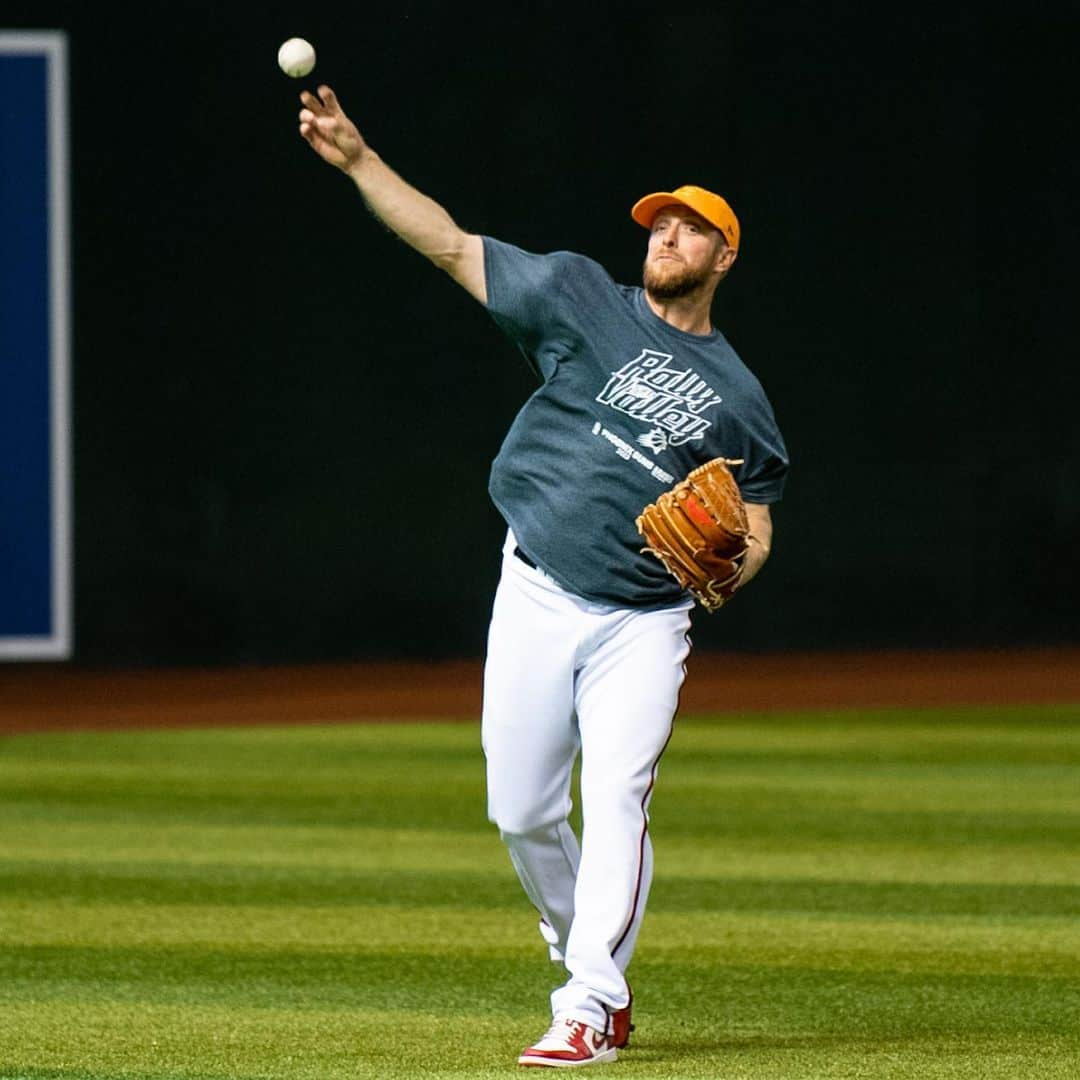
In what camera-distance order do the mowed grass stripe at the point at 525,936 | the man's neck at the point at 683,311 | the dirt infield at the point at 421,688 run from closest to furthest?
1. the man's neck at the point at 683,311
2. the mowed grass stripe at the point at 525,936
3. the dirt infield at the point at 421,688

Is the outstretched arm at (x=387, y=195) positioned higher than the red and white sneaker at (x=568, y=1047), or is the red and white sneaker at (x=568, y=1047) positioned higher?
the outstretched arm at (x=387, y=195)

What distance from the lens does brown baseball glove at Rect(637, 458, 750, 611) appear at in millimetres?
4914

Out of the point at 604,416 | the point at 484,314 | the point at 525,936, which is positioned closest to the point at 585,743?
the point at 604,416

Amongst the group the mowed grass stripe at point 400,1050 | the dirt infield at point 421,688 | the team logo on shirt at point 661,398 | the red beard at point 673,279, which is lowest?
the dirt infield at point 421,688

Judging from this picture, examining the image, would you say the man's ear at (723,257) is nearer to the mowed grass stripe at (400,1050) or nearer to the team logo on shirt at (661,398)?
the team logo on shirt at (661,398)

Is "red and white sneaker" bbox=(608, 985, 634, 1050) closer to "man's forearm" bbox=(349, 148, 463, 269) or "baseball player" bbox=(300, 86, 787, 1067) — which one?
"baseball player" bbox=(300, 86, 787, 1067)

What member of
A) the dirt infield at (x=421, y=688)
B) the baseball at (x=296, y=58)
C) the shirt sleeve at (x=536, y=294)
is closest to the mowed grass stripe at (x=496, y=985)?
the shirt sleeve at (x=536, y=294)

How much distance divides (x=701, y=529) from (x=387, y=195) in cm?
96

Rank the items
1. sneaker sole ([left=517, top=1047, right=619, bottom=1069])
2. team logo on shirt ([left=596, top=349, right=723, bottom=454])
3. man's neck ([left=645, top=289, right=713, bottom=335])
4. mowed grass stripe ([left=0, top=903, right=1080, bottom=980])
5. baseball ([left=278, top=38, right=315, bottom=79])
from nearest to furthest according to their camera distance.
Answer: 1. sneaker sole ([left=517, top=1047, right=619, bottom=1069])
2. team logo on shirt ([left=596, top=349, right=723, bottom=454])
3. man's neck ([left=645, top=289, right=713, bottom=335])
4. baseball ([left=278, top=38, right=315, bottom=79])
5. mowed grass stripe ([left=0, top=903, right=1080, bottom=980])

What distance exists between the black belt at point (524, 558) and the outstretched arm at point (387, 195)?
21.7 inches

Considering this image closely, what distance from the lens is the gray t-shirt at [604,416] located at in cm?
506

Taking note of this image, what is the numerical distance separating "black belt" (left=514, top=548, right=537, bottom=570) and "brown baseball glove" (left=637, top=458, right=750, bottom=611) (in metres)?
0.26

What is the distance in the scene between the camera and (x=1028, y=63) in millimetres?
14914

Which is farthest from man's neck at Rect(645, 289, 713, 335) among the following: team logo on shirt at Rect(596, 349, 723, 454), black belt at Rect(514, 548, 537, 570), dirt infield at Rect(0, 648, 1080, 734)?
dirt infield at Rect(0, 648, 1080, 734)
